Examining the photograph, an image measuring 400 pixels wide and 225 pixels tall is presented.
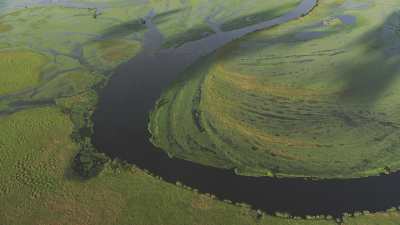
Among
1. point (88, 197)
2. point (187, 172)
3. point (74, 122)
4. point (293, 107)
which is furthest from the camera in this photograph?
point (74, 122)

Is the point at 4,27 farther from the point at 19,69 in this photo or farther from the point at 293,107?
the point at 293,107

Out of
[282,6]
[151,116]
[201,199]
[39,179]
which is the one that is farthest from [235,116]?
[282,6]

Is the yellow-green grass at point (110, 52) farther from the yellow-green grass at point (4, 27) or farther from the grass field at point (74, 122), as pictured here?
the yellow-green grass at point (4, 27)

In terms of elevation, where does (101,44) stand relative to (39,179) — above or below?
above

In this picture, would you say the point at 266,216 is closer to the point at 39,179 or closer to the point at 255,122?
the point at 255,122

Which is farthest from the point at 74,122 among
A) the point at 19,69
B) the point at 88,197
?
the point at 19,69
